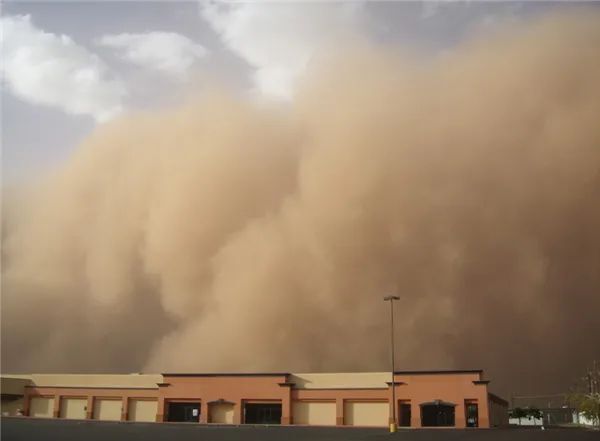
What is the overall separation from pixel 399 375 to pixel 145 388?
1680cm

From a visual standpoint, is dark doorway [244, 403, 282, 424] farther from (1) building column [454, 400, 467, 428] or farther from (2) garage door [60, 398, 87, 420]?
(2) garage door [60, 398, 87, 420]

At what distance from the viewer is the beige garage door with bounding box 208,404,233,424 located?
38.4 meters

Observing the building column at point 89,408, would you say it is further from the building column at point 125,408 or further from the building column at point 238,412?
the building column at point 238,412

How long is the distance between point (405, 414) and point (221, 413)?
11256mm

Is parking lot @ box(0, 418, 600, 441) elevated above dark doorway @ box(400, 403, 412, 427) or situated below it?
below

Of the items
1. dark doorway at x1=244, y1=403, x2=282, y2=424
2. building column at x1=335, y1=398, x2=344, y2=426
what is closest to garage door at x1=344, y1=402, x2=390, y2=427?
building column at x1=335, y1=398, x2=344, y2=426

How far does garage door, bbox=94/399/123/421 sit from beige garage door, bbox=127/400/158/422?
817 millimetres

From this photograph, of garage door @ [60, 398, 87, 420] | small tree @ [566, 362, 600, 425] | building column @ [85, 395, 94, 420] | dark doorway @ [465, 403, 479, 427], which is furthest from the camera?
garage door @ [60, 398, 87, 420]

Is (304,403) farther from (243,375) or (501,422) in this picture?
(501,422)

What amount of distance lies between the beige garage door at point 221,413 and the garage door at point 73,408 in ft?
32.6

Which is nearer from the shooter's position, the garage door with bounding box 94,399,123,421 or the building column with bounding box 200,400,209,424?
the building column with bounding box 200,400,209,424

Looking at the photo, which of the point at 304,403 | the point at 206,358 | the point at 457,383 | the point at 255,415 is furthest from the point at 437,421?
the point at 206,358

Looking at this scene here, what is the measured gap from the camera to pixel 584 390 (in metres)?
56.7

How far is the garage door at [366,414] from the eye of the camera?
35594mm
